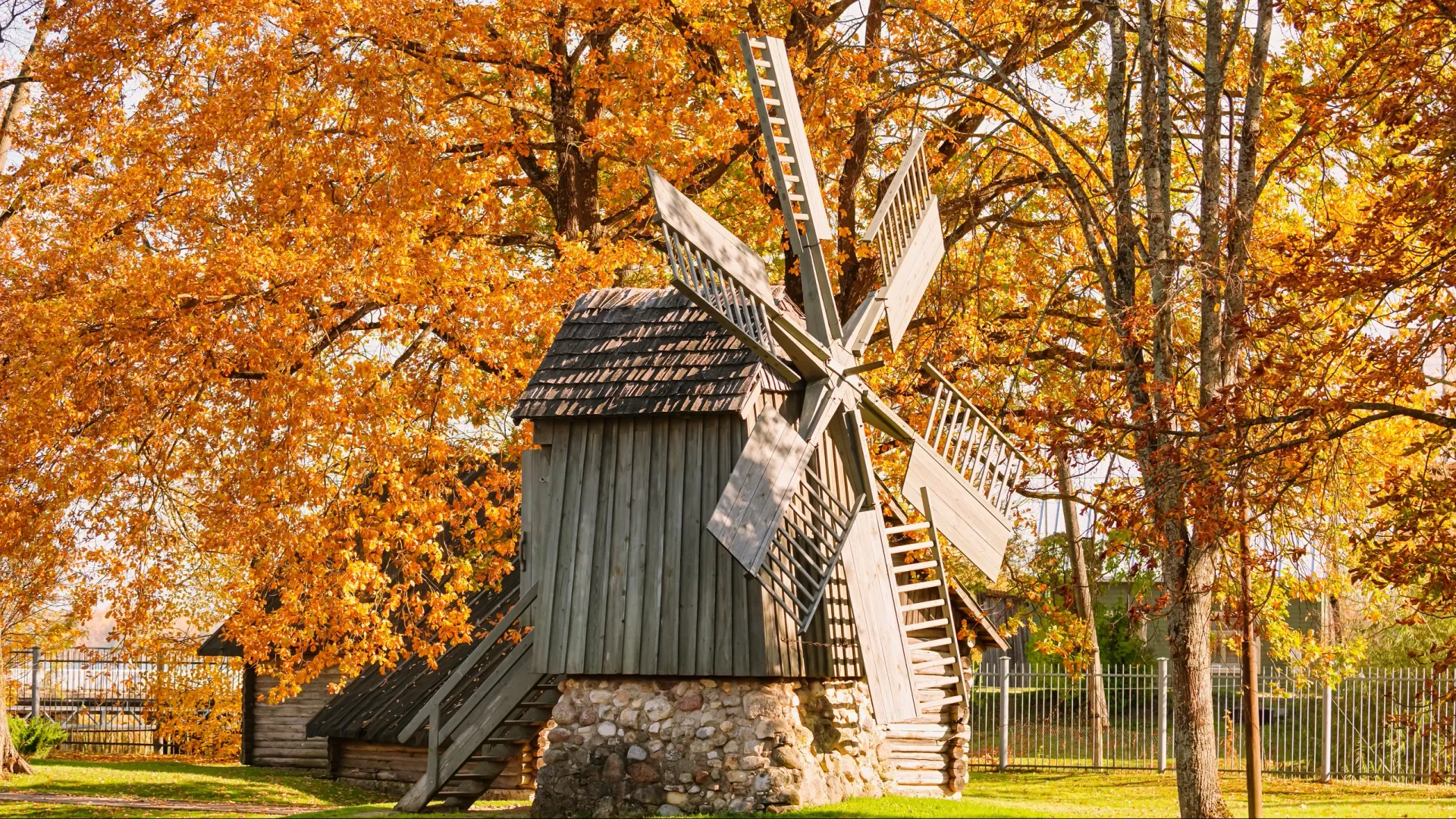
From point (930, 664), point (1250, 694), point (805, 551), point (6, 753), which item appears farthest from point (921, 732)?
point (6, 753)

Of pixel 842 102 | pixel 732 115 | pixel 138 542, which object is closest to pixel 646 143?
pixel 732 115

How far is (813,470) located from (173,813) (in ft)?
25.1

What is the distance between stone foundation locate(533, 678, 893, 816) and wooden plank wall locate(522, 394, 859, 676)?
232 millimetres

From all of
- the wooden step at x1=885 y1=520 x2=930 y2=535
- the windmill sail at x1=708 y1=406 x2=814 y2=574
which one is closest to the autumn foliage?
the wooden step at x1=885 y1=520 x2=930 y2=535

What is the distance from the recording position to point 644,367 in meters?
14.2

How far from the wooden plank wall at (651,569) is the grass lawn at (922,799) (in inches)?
64.5

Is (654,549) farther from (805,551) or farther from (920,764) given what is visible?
(920,764)

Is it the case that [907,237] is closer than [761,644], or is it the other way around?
[761,644]

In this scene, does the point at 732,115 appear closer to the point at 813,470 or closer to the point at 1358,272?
the point at 813,470

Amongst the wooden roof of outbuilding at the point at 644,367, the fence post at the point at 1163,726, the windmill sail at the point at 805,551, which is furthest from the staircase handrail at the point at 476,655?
the fence post at the point at 1163,726

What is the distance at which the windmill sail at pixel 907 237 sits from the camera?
14.5 metres

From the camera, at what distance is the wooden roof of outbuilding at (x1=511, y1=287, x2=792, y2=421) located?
45.0 feet

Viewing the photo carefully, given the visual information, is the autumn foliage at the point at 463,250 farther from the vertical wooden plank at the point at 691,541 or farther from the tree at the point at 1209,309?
the vertical wooden plank at the point at 691,541

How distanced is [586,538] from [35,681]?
50.7ft
